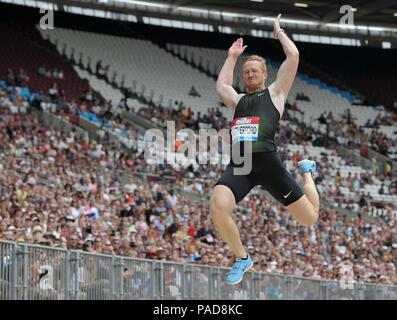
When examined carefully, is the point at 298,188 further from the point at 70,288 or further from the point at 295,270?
the point at 295,270

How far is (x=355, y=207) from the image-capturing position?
34.0 meters

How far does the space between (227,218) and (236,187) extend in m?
0.33

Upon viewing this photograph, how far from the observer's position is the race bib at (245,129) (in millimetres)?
9758

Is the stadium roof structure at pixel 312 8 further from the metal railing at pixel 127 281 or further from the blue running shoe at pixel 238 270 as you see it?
the blue running shoe at pixel 238 270

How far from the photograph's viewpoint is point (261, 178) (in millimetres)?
9852

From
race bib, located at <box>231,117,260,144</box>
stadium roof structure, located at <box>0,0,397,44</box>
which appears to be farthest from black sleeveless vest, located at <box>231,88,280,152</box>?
stadium roof structure, located at <box>0,0,397,44</box>

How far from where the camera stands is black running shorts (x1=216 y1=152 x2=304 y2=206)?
972 cm

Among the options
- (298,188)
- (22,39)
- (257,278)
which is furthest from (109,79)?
(298,188)

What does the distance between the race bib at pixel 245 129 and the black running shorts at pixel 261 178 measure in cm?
19

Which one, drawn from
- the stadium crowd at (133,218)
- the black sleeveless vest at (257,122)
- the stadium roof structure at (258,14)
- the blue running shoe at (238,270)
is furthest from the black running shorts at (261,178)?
the stadium roof structure at (258,14)

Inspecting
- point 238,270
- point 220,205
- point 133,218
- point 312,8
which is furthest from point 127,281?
point 312,8

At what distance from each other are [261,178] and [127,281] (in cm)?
678

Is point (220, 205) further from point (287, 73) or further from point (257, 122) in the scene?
point (287, 73)

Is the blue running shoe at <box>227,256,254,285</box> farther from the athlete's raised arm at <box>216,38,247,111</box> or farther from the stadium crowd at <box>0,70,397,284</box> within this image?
the stadium crowd at <box>0,70,397,284</box>
